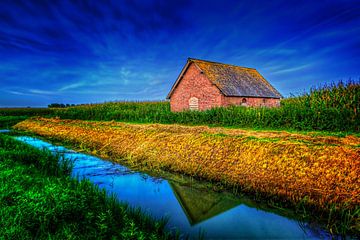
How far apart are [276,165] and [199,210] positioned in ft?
7.43

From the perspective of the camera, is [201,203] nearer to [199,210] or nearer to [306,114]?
[199,210]

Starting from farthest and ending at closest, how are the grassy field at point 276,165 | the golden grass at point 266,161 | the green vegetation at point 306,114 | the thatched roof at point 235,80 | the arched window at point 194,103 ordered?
the arched window at point 194,103, the thatched roof at point 235,80, the green vegetation at point 306,114, the golden grass at point 266,161, the grassy field at point 276,165

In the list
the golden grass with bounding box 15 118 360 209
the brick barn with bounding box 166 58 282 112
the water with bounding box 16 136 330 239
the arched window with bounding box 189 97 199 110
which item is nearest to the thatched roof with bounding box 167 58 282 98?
the brick barn with bounding box 166 58 282 112

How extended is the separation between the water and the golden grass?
720mm

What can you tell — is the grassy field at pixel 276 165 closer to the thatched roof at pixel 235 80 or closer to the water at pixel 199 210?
the water at pixel 199 210

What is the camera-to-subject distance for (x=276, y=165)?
6.57 meters

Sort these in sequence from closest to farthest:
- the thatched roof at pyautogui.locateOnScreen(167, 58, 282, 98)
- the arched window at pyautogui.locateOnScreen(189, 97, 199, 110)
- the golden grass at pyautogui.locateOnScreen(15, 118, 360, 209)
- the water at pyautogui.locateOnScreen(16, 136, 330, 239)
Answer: the water at pyautogui.locateOnScreen(16, 136, 330, 239) → the golden grass at pyautogui.locateOnScreen(15, 118, 360, 209) → the thatched roof at pyautogui.locateOnScreen(167, 58, 282, 98) → the arched window at pyautogui.locateOnScreen(189, 97, 199, 110)

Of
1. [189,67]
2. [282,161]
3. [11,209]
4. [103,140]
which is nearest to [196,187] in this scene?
[282,161]

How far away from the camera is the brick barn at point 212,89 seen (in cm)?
2416

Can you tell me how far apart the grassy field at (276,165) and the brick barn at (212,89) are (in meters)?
14.6

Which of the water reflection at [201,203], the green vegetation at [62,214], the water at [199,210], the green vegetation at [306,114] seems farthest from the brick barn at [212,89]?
the green vegetation at [62,214]

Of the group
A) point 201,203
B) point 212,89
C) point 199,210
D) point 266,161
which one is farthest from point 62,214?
point 212,89

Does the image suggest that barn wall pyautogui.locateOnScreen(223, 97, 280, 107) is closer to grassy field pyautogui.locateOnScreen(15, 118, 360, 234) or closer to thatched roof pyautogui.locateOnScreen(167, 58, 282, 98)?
thatched roof pyautogui.locateOnScreen(167, 58, 282, 98)

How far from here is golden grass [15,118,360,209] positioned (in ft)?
18.2
